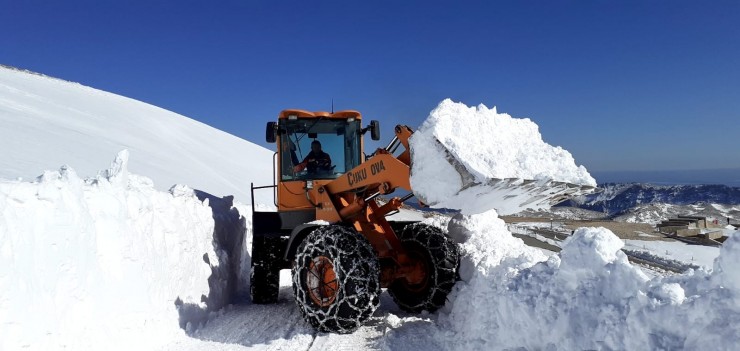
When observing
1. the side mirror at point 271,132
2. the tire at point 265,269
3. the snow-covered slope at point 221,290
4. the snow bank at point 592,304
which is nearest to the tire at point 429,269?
the snow-covered slope at point 221,290

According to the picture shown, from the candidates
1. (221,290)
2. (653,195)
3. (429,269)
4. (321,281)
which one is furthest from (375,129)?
(653,195)

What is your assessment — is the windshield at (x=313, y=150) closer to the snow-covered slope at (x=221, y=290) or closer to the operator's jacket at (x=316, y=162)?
the operator's jacket at (x=316, y=162)

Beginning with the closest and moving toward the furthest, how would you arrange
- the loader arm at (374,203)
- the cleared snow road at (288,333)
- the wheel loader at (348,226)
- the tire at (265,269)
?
1. the wheel loader at (348,226)
2. the cleared snow road at (288,333)
3. the loader arm at (374,203)
4. the tire at (265,269)

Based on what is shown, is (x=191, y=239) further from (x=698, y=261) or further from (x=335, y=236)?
(x=698, y=261)

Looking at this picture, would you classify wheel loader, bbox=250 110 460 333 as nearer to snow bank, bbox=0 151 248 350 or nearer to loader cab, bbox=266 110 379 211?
loader cab, bbox=266 110 379 211

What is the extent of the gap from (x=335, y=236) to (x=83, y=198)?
7.48 feet

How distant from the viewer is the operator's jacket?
649cm

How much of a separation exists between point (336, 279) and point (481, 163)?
189 cm

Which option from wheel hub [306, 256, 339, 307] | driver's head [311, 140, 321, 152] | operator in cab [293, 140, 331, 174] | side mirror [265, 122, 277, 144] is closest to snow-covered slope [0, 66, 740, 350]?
wheel hub [306, 256, 339, 307]

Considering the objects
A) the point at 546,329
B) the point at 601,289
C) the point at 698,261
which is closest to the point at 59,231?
the point at 546,329

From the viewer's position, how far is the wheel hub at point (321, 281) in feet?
16.1

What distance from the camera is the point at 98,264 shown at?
418 centimetres

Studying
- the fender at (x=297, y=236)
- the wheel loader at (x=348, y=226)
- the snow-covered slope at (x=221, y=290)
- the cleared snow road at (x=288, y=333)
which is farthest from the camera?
the fender at (x=297, y=236)

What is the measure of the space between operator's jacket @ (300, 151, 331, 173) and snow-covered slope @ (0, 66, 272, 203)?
5.90m
